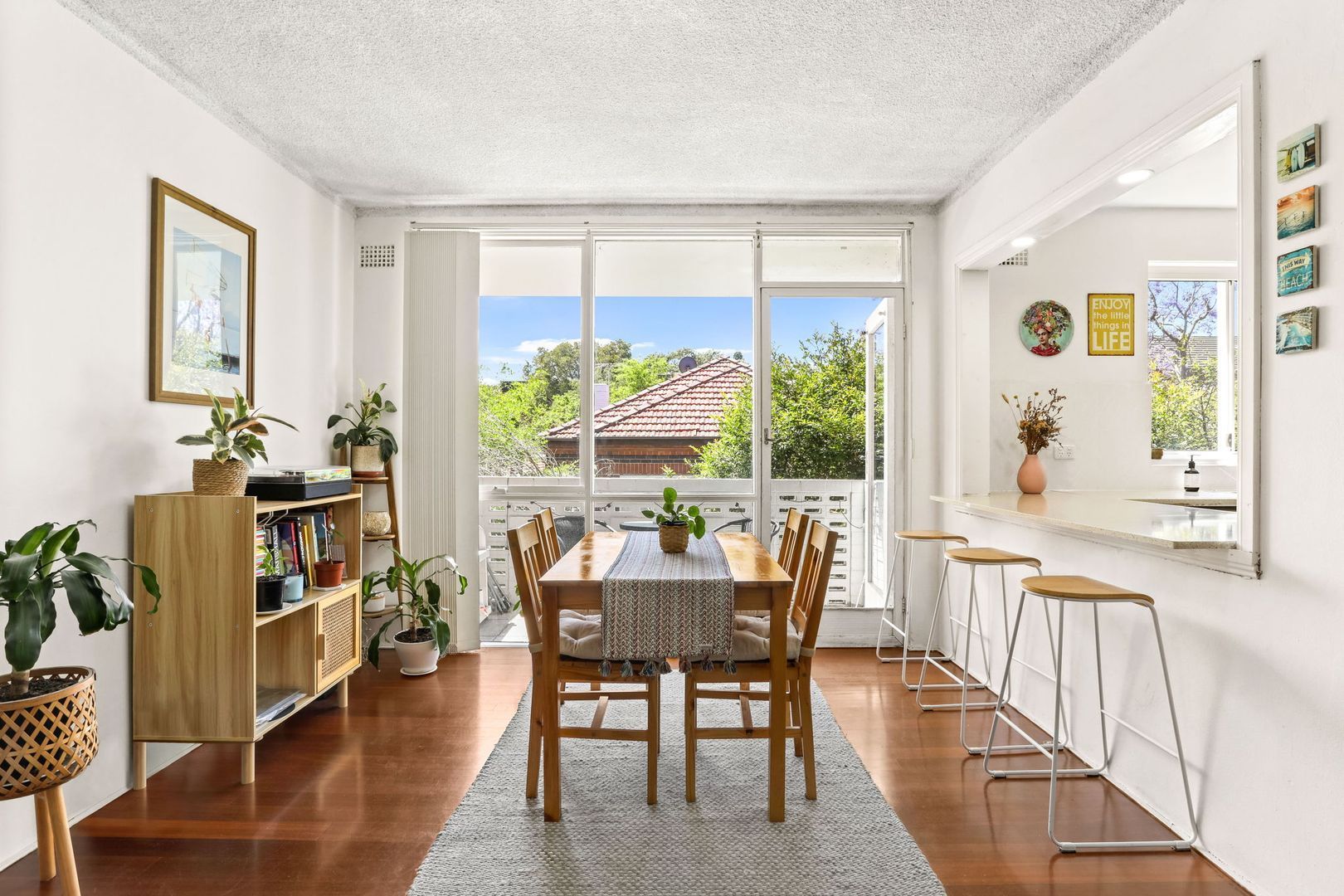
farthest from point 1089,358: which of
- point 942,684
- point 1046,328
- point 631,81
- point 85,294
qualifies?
point 85,294

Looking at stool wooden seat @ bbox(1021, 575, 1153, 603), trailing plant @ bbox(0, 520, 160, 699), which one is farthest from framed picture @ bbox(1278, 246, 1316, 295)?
trailing plant @ bbox(0, 520, 160, 699)

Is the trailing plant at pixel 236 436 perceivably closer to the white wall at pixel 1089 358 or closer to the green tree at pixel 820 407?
the green tree at pixel 820 407

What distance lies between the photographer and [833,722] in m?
3.24

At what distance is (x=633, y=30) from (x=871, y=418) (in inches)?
104

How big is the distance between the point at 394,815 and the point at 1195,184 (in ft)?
14.5

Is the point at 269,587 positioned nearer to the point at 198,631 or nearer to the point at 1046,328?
the point at 198,631

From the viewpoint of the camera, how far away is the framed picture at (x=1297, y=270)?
1872mm

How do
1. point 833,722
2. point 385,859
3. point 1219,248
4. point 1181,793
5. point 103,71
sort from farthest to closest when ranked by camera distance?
point 1219,248 → point 833,722 → point 103,71 → point 1181,793 → point 385,859

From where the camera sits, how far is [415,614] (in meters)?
4.16

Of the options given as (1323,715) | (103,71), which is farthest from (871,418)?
(103,71)

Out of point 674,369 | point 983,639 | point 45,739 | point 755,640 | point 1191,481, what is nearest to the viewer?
point 45,739

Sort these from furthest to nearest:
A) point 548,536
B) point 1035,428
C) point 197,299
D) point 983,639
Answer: point 1035,428
point 983,639
point 548,536
point 197,299

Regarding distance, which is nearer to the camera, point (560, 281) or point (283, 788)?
point (283, 788)

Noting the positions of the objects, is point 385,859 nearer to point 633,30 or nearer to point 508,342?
point 633,30
